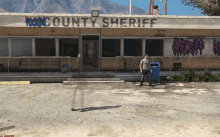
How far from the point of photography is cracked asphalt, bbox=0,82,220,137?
590 cm

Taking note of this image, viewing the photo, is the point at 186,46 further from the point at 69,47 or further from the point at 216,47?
the point at 69,47

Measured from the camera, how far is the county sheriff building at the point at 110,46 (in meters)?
15.9

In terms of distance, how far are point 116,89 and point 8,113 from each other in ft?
18.6

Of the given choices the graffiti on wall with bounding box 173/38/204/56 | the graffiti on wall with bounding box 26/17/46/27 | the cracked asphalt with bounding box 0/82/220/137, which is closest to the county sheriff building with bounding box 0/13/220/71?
the graffiti on wall with bounding box 173/38/204/56

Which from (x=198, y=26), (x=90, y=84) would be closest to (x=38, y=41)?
(x=90, y=84)

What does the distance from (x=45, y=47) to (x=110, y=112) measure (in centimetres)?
1015

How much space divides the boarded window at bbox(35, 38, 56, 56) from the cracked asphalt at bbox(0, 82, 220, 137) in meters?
4.96

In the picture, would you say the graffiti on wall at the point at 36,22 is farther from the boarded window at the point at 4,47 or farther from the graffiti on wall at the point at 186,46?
the graffiti on wall at the point at 186,46

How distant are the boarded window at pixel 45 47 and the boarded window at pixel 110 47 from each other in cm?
359

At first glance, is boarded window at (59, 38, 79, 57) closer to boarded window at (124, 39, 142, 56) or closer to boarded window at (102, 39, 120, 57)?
boarded window at (102, 39, 120, 57)

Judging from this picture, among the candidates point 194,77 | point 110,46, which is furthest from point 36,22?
point 194,77

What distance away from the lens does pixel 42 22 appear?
46.8ft

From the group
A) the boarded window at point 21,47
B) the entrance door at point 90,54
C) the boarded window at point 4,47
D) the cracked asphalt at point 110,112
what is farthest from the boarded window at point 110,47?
the boarded window at point 4,47

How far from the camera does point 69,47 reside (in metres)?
16.2
